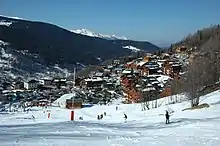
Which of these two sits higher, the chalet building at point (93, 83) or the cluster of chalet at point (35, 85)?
the cluster of chalet at point (35, 85)

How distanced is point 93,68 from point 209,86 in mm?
127694

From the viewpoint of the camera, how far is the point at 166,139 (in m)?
17.0

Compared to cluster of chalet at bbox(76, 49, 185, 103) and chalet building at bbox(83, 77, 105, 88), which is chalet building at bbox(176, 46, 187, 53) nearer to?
cluster of chalet at bbox(76, 49, 185, 103)

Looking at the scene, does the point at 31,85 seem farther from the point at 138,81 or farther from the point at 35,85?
the point at 138,81

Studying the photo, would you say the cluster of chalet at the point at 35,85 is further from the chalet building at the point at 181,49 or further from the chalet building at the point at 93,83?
the chalet building at the point at 181,49

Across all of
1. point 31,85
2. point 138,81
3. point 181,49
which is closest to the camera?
point 138,81

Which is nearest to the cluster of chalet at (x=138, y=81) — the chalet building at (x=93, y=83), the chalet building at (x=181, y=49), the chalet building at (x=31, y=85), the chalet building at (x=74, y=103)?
the chalet building at (x=93, y=83)

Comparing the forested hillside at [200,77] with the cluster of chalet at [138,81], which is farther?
the cluster of chalet at [138,81]

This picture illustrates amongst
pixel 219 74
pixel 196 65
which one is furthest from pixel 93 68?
pixel 196 65

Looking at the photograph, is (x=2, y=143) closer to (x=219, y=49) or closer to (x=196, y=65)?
(x=196, y=65)

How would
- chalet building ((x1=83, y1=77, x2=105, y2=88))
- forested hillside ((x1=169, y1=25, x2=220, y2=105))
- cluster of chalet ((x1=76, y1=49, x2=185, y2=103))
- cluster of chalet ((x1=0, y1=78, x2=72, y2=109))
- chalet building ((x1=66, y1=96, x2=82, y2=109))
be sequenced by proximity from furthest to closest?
chalet building ((x1=83, y1=77, x2=105, y2=88))
cluster of chalet ((x1=0, y1=78, x2=72, y2=109))
cluster of chalet ((x1=76, y1=49, x2=185, y2=103))
chalet building ((x1=66, y1=96, x2=82, y2=109))
forested hillside ((x1=169, y1=25, x2=220, y2=105))

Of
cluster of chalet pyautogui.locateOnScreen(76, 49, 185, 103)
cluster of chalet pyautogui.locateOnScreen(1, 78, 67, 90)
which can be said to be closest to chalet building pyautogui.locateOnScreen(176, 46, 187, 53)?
cluster of chalet pyautogui.locateOnScreen(76, 49, 185, 103)

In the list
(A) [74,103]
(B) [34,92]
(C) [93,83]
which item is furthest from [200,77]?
(B) [34,92]

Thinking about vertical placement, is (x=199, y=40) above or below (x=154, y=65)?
above
